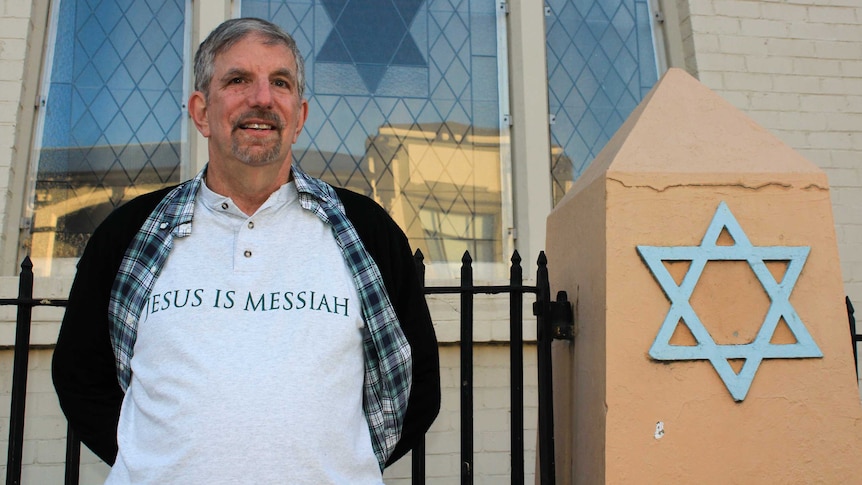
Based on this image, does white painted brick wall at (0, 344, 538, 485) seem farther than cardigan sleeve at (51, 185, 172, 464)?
Yes

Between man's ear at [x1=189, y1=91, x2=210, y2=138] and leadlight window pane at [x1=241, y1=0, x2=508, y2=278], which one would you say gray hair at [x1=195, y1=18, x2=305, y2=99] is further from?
leadlight window pane at [x1=241, y1=0, x2=508, y2=278]

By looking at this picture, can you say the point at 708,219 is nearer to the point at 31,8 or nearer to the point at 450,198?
the point at 450,198

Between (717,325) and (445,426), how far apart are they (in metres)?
2.33

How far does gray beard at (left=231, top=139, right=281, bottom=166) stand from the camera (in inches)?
77.7

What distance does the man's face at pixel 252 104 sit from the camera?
6.50 ft

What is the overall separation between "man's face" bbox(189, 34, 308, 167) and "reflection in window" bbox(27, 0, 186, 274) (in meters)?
2.68

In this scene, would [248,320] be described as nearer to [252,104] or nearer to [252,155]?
[252,155]

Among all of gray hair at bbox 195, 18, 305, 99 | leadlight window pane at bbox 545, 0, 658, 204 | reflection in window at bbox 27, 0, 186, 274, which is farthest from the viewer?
→ leadlight window pane at bbox 545, 0, 658, 204

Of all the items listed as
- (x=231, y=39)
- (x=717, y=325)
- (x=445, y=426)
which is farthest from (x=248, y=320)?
(x=445, y=426)

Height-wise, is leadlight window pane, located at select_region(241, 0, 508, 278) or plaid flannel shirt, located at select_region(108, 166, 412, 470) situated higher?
leadlight window pane, located at select_region(241, 0, 508, 278)

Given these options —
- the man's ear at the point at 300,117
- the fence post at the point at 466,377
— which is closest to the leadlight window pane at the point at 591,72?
the fence post at the point at 466,377

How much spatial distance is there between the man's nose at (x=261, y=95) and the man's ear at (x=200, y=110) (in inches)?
6.5

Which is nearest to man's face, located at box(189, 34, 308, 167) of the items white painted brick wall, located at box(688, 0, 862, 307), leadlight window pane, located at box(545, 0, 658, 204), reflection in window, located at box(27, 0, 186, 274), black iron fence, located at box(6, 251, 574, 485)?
black iron fence, located at box(6, 251, 574, 485)

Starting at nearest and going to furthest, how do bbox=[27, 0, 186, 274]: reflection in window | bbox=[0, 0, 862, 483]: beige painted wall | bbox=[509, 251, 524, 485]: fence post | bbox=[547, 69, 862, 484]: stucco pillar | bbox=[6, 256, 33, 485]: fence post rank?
1. bbox=[547, 69, 862, 484]: stucco pillar
2. bbox=[6, 256, 33, 485]: fence post
3. bbox=[509, 251, 524, 485]: fence post
4. bbox=[27, 0, 186, 274]: reflection in window
5. bbox=[0, 0, 862, 483]: beige painted wall
